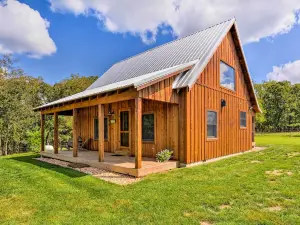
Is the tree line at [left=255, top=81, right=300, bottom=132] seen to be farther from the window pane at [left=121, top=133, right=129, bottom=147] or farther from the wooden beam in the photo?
the wooden beam

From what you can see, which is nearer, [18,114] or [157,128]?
[157,128]

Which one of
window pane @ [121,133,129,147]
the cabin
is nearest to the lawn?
the cabin

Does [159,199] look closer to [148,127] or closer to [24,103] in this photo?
[148,127]

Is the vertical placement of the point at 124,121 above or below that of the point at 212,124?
above

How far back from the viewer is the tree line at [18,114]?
1661 centimetres

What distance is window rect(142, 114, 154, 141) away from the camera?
888 centimetres

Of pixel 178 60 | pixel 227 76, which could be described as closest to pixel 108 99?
pixel 178 60

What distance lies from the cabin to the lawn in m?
1.40

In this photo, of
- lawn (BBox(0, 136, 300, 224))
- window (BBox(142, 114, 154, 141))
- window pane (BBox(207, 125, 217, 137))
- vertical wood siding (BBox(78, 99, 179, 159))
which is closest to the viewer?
lawn (BBox(0, 136, 300, 224))

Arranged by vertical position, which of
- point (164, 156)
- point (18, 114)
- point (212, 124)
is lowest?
point (164, 156)

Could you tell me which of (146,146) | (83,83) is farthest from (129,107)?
(83,83)

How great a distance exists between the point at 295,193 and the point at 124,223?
3.62 meters

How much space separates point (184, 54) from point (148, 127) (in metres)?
3.59

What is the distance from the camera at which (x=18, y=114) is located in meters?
17.2
